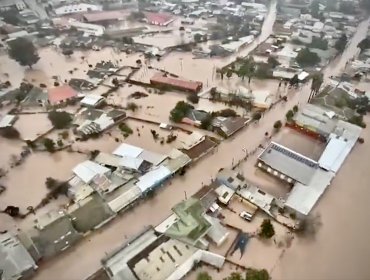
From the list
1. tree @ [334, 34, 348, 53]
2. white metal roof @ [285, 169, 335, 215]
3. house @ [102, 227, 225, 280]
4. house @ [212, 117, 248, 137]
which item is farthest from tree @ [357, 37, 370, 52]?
house @ [102, 227, 225, 280]

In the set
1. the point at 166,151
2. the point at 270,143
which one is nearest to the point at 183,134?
the point at 166,151

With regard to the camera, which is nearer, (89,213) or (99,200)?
(89,213)

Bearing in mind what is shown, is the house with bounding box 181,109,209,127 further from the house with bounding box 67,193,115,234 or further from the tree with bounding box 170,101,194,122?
the house with bounding box 67,193,115,234

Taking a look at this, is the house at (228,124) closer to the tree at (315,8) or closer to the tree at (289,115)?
the tree at (289,115)

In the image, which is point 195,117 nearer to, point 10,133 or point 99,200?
point 99,200

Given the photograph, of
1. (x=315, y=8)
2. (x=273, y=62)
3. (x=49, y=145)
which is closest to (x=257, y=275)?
(x=49, y=145)

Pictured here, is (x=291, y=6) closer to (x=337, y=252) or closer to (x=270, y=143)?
(x=270, y=143)
